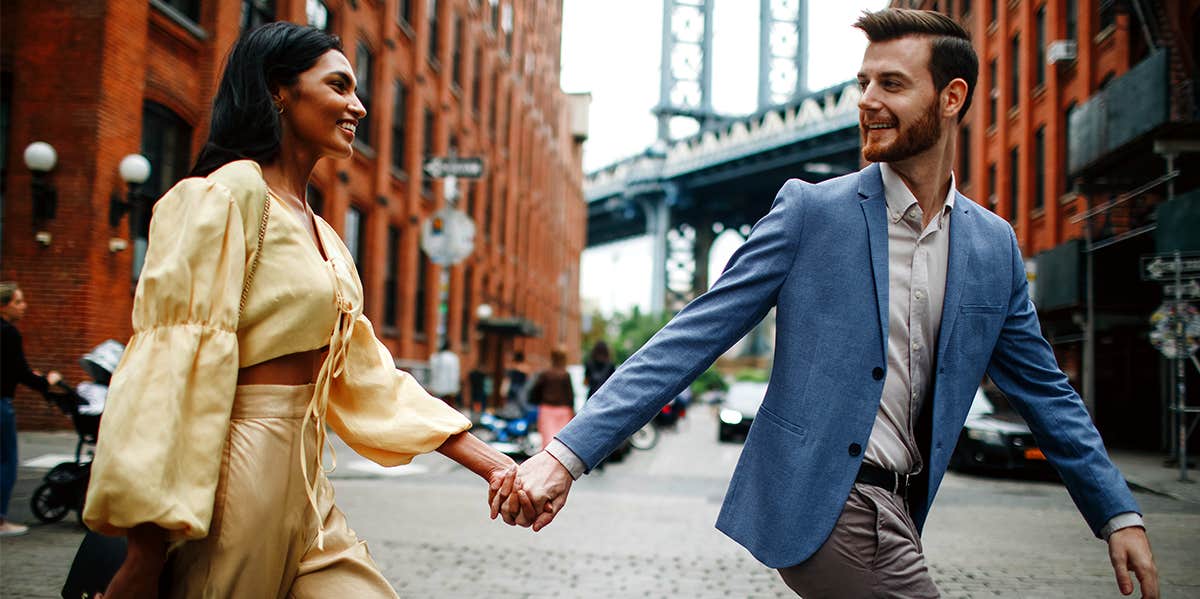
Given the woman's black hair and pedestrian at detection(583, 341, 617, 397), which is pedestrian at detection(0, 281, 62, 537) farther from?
pedestrian at detection(583, 341, 617, 397)

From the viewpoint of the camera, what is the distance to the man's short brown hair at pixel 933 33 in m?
2.65

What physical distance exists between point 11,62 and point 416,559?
10.3 meters

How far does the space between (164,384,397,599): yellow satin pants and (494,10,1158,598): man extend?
453 millimetres

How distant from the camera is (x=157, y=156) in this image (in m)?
15.7

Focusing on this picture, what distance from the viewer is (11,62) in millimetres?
13875

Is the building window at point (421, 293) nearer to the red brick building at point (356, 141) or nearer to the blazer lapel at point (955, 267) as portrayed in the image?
the red brick building at point (356, 141)

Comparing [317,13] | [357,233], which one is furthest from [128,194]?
[357,233]

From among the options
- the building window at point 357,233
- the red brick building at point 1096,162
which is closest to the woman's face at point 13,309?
the red brick building at point 1096,162

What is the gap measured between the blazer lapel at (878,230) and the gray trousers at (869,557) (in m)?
0.34

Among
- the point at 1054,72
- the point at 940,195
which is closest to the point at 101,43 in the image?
the point at 940,195

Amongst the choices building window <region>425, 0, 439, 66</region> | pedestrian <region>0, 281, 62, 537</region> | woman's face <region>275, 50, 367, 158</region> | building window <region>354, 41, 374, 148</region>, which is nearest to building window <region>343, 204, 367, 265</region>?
building window <region>354, 41, 374, 148</region>

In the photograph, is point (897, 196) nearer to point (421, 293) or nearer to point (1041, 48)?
point (1041, 48)

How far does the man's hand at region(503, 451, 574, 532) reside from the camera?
2596 millimetres

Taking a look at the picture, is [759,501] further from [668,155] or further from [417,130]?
[668,155]
